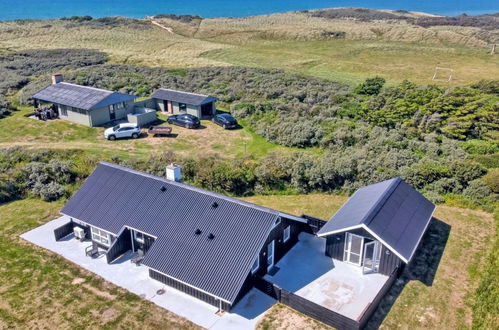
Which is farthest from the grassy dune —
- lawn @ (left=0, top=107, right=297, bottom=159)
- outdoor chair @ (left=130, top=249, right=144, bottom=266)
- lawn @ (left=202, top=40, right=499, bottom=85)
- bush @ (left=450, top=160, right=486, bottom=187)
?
outdoor chair @ (left=130, top=249, right=144, bottom=266)

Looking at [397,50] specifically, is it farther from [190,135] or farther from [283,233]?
[283,233]

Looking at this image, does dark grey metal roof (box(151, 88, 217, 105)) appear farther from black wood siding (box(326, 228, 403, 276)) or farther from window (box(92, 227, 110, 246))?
black wood siding (box(326, 228, 403, 276))

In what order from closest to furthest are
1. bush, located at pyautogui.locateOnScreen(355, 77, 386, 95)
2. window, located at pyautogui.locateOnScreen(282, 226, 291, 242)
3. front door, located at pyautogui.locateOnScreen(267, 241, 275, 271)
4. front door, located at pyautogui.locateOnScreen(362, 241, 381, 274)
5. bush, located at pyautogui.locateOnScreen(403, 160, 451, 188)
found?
front door, located at pyautogui.locateOnScreen(362, 241, 381, 274) → front door, located at pyautogui.locateOnScreen(267, 241, 275, 271) → window, located at pyautogui.locateOnScreen(282, 226, 291, 242) → bush, located at pyautogui.locateOnScreen(403, 160, 451, 188) → bush, located at pyautogui.locateOnScreen(355, 77, 386, 95)

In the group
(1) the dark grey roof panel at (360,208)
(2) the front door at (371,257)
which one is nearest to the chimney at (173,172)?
(1) the dark grey roof panel at (360,208)

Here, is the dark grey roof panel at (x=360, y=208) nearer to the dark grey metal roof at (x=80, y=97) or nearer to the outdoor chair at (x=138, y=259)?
the outdoor chair at (x=138, y=259)

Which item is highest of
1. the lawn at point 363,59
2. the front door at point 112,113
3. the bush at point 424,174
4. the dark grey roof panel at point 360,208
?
the lawn at point 363,59

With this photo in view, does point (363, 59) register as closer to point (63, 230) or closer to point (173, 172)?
point (173, 172)

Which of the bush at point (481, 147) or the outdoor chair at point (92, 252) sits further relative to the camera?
the bush at point (481, 147)

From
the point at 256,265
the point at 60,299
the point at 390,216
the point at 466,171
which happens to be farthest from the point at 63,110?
the point at 466,171
